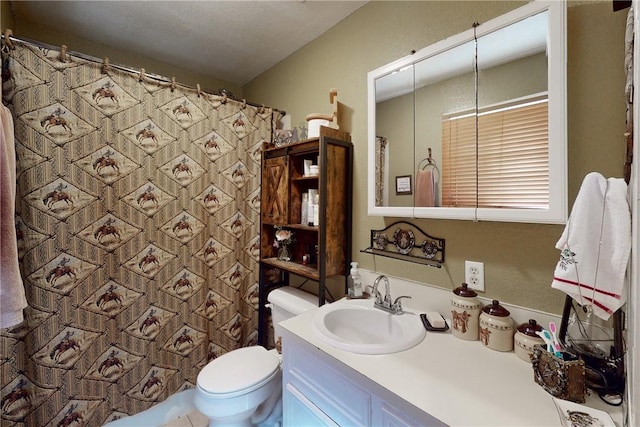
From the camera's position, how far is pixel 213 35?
6.07ft

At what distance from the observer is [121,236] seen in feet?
5.11

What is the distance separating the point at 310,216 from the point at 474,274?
0.91 metres

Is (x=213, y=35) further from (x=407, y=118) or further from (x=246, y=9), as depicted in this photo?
(x=407, y=118)

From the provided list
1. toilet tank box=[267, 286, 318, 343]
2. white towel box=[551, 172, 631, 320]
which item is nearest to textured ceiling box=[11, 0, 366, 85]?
white towel box=[551, 172, 631, 320]

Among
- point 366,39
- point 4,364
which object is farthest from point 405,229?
point 4,364

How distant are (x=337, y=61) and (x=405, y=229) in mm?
1125

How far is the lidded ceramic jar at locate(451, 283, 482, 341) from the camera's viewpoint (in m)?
1.07

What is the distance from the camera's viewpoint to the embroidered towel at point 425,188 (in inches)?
49.1

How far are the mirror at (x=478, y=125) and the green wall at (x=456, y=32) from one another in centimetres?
8

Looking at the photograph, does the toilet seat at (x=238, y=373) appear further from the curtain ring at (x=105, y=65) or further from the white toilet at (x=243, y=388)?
the curtain ring at (x=105, y=65)

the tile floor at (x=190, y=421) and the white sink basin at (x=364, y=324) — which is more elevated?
the white sink basin at (x=364, y=324)

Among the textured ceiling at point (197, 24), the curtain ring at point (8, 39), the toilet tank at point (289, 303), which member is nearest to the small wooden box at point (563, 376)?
the toilet tank at point (289, 303)

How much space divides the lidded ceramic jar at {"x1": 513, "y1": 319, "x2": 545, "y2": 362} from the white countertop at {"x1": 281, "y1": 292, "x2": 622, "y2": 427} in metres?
0.03

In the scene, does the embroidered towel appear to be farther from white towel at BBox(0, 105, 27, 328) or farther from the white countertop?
white towel at BBox(0, 105, 27, 328)
